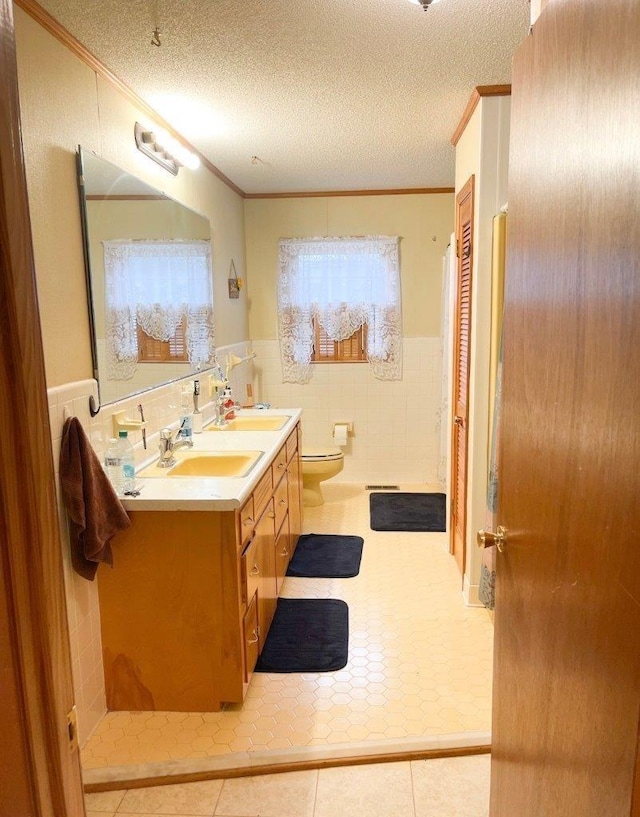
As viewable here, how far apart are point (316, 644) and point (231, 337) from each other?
2.28 m

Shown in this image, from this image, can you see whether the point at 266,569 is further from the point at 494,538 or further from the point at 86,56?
the point at 86,56

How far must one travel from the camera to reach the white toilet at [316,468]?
4.12 m

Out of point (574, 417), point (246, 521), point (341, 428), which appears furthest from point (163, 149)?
point (341, 428)

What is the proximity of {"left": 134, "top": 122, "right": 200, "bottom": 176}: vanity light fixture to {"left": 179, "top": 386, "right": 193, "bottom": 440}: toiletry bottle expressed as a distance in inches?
43.8

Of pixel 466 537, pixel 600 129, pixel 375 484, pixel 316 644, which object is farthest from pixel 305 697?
pixel 375 484

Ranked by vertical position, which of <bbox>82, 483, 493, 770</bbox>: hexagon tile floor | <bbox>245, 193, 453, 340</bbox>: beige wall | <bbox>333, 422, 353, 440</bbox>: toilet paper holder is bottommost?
<bbox>82, 483, 493, 770</bbox>: hexagon tile floor

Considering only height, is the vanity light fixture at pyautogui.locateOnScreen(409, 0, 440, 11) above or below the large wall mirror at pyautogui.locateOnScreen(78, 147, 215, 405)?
above

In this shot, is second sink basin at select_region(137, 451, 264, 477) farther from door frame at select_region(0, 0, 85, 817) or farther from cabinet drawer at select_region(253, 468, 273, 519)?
door frame at select_region(0, 0, 85, 817)

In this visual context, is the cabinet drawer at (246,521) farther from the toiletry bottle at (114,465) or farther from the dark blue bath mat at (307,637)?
the dark blue bath mat at (307,637)

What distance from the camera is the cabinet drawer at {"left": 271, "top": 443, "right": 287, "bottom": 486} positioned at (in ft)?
9.22

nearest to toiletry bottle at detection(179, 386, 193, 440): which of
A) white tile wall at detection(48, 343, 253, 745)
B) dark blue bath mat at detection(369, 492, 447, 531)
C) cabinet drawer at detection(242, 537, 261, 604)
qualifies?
white tile wall at detection(48, 343, 253, 745)

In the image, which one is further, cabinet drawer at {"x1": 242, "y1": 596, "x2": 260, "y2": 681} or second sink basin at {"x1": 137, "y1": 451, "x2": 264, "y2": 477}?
second sink basin at {"x1": 137, "y1": 451, "x2": 264, "y2": 477}

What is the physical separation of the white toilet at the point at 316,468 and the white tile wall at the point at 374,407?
52 cm

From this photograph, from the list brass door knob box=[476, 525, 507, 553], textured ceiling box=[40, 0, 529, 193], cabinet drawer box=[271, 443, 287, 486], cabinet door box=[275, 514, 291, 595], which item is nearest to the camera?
brass door knob box=[476, 525, 507, 553]
